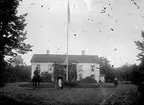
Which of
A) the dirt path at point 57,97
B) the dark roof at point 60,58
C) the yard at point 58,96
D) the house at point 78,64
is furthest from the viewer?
the dark roof at point 60,58

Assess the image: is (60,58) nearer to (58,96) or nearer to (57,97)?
(58,96)

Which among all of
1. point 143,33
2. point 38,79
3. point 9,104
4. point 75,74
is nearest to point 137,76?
point 9,104

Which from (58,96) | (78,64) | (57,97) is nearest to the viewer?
(57,97)

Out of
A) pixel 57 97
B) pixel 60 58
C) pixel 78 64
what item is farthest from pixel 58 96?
pixel 60 58

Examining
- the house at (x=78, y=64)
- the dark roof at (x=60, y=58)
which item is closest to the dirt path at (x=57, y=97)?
the house at (x=78, y=64)

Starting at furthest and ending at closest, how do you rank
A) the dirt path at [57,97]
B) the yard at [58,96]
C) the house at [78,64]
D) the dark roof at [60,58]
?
the dark roof at [60,58] < the house at [78,64] < the dirt path at [57,97] < the yard at [58,96]

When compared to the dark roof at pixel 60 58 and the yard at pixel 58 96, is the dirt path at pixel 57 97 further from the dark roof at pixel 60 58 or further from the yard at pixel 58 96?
the dark roof at pixel 60 58

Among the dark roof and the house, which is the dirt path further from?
the dark roof

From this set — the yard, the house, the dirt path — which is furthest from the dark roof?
the dirt path

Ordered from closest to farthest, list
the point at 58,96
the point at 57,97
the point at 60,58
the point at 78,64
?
the point at 57,97 < the point at 58,96 < the point at 78,64 < the point at 60,58

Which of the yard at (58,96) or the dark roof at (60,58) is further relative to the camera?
the dark roof at (60,58)

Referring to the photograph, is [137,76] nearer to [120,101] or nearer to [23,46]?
[120,101]

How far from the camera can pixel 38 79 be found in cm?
1872

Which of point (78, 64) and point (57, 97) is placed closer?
point (57, 97)
